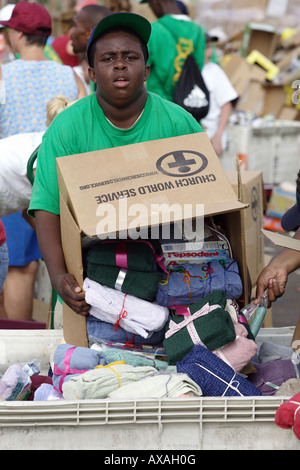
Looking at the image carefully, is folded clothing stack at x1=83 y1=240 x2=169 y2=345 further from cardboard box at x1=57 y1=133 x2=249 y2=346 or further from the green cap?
the green cap

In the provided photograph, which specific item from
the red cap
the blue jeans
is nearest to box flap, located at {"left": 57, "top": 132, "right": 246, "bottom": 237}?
the blue jeans

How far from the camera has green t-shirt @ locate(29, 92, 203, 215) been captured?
2.65m

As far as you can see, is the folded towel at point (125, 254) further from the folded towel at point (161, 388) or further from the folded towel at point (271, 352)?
the folded towel at point (271, 352)

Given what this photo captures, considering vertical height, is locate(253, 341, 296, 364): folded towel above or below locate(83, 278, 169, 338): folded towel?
below

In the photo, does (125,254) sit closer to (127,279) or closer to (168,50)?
(127,279)

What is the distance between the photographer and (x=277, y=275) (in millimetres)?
2594

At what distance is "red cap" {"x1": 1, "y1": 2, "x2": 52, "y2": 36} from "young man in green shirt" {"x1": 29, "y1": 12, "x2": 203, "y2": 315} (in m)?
2.01

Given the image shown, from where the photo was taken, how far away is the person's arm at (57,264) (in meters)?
2.49

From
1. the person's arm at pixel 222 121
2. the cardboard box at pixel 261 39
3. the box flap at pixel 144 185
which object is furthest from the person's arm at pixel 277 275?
the cardboard box at pixel 261 39

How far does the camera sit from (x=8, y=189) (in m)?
3.55

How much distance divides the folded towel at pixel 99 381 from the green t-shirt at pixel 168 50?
10.3 ft

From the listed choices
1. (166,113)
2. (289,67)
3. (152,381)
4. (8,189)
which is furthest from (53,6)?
(152,381)

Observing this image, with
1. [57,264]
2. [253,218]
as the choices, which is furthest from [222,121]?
[57,264]
